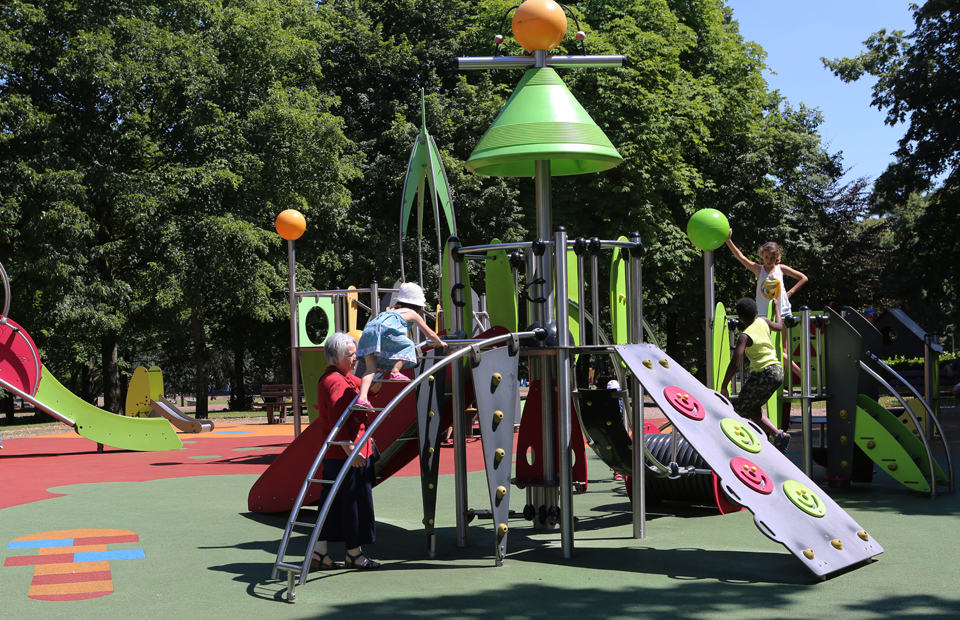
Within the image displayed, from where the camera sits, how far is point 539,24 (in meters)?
7.48

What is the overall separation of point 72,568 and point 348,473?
201 centimetres

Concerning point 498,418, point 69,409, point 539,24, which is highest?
point 539,24

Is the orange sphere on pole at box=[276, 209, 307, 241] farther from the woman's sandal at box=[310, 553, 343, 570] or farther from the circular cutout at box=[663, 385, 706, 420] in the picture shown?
the circular cutout at box=[663, 385, 706, 420]

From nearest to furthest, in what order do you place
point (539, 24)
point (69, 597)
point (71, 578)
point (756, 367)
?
point (69, 597) < point (71, 578) < point (539, 24) < point (756, 367)

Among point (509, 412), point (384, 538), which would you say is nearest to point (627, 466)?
point (509, 412)

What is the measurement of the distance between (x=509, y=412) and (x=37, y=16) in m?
21.9

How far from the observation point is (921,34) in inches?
947

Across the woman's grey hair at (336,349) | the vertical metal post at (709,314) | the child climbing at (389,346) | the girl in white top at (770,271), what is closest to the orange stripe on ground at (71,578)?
the woman's grey hair at (336,349)

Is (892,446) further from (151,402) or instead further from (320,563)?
(151,402)

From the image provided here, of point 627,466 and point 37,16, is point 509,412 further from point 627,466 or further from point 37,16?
point 37,16

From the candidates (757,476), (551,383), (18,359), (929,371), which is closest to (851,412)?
(757,476)

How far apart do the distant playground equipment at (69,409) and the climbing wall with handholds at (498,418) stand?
10145mm

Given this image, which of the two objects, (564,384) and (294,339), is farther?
(294,339)

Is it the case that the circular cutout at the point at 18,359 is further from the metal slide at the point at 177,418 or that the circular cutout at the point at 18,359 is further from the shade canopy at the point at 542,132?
the shade canopy at the point at 542,132
